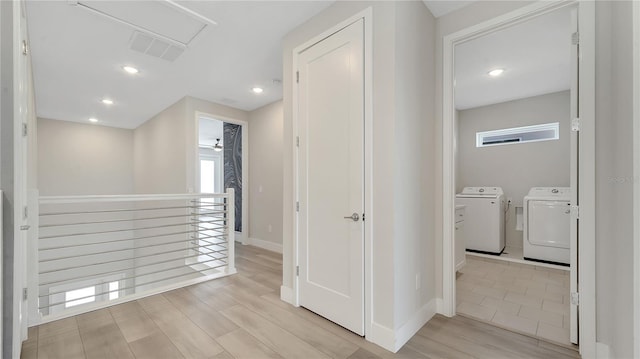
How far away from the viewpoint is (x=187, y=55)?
3.07 metres

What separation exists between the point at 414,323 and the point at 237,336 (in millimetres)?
1347

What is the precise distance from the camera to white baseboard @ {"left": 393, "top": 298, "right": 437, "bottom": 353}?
190 cm

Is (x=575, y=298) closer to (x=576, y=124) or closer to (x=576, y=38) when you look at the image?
(x=576, y=124)

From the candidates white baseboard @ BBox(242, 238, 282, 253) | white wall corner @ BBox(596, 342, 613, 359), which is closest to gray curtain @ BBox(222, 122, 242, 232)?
white baseboard @ BBox(242, 238, 282, 253)

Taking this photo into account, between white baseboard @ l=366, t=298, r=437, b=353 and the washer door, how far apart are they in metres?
2.91

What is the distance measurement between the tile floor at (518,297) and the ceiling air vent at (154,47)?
12.7 ft

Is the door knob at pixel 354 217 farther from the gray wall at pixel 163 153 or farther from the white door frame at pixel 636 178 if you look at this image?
the gray wall at pixel 163 153

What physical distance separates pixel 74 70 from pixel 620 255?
5.40 meters

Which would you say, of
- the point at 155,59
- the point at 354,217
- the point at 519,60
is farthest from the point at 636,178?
the point at 155,59

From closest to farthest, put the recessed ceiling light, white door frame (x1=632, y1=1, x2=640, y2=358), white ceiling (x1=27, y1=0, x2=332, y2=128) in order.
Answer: white door frame (x1=632, y1=1, x2=640, y2=358), white ceiling (x1=27, y1=0, x2=332, y2=128), the recessed ceiling light

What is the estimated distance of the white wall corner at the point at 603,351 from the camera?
1.68 m

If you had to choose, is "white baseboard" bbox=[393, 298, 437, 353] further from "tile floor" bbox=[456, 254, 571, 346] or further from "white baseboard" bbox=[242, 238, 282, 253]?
"white baseboard" bbox=[242, 238, 282, 253]

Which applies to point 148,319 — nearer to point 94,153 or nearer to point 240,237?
point 240,237

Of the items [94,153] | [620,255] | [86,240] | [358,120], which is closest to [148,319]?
[358,120]
